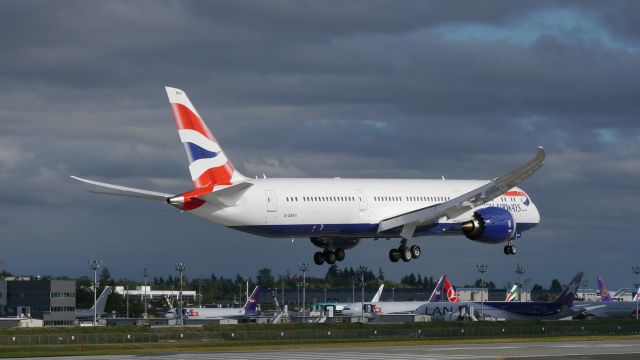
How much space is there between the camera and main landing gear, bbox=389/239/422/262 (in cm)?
7775

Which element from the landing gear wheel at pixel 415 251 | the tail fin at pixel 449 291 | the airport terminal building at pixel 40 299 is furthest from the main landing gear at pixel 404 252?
the airport terminal building at pixel 40 299

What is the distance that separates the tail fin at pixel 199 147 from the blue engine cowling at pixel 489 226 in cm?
1802

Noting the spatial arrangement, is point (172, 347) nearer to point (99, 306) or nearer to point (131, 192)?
point (131, 192)

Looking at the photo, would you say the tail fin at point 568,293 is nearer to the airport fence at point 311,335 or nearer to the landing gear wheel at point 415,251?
the airport fence at point 311,335

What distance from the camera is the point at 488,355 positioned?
63.0m

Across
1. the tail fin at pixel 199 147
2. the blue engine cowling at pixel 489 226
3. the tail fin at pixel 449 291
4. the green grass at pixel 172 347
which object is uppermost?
the tail fin at pixel 199 147

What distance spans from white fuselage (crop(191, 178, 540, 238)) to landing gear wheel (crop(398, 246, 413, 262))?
4.48 feet

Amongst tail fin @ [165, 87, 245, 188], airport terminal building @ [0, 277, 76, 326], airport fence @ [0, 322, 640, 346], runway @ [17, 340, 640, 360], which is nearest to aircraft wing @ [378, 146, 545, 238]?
runway @ [17, 340, 640, 360]

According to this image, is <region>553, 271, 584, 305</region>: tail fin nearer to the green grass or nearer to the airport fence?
the airport fence

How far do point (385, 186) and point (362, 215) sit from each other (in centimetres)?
383

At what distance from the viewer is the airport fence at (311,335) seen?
89.3 metres

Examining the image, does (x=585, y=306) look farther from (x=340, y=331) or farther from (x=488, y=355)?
(x=488, y=355)

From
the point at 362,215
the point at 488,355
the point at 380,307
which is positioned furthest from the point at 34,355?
the point at 380,307

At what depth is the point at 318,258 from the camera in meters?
78.2
